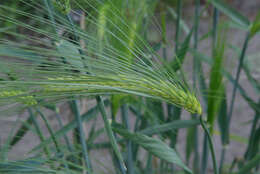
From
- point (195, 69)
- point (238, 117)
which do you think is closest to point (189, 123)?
point (195, 69)

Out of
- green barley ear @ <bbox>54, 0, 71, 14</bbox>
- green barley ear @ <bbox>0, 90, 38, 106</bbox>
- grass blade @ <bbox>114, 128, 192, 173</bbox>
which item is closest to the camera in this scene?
green barley ear @ <bbox>0, 90, 38, 106</bbox>

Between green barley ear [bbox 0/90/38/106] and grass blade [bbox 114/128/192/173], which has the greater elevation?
green barley ear [bbox 0/90/38/106]

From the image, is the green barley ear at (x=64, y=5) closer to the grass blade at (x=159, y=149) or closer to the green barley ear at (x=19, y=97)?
the green barley ear at (x=19, y=97)

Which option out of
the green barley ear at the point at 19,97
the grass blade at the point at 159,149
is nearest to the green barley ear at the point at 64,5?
A: the green barley ear at the point at 19,97

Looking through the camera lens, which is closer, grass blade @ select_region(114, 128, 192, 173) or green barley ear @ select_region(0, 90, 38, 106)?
green barley ear @ select_region(0, 90, 38, 106)

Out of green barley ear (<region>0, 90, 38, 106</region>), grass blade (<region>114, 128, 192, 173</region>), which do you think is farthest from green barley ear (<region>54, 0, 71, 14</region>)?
grass blade (<region>114, 128, 192, 173</region>)

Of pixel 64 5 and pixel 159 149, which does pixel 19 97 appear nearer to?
pixel 64 5

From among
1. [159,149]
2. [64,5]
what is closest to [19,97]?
[64,5]

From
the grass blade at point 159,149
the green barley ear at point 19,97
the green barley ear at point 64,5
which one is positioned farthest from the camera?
the grass blade at point 159,149

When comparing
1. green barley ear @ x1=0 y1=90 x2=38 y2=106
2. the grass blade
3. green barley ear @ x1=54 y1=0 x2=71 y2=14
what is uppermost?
green barley ear @ x1=54 y1=0 x2=71 y2=14

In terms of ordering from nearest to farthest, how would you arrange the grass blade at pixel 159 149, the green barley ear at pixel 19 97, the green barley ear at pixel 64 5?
the green barley ear at pixel 19 97
the green barley ear at pixel 64 5
the grass blade at pixel 159 149

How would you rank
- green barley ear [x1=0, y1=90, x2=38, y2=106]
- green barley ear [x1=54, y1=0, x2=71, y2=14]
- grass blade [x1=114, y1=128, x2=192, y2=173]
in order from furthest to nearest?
grass blade [x1=114, y1=128, x2=192, y2=173]
green barley ear [x1=54, y1=0, x2=71, y2=14]
green barley ear [x1=0, y1=90, x2=38, y2=106]

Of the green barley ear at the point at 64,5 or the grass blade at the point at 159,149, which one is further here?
the grass blade at the point at 159,149

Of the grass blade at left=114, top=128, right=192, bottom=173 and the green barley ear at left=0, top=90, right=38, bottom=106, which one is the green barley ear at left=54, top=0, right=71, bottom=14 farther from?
the grass blade at left=114, top=128, right=192, bottom=173
